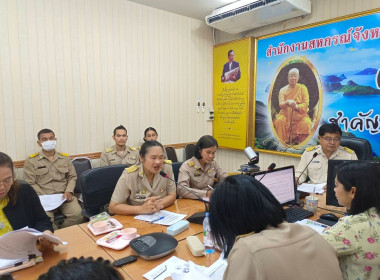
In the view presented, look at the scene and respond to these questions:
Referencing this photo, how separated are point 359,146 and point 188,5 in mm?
2835

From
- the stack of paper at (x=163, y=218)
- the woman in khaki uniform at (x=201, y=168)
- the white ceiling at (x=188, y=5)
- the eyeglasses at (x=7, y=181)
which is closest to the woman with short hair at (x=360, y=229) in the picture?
the stack of paper at (x=163, y=218)

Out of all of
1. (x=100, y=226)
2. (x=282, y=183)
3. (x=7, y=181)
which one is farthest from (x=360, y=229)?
(x=7, y=181)

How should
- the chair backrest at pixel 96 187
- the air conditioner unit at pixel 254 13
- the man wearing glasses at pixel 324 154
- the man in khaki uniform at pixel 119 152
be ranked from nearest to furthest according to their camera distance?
the chair backrest at pixel 96 187
the man wearing glasses at pixel 324 154
the air conditioner unit at pixel 254 13
the man in khaki uniform at pixel 119 152

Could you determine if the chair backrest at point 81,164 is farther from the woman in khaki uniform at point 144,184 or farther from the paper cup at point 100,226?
the paper cup at point 100,226

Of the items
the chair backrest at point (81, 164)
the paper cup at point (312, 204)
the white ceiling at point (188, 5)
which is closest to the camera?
the paper cup at point (312, 204)

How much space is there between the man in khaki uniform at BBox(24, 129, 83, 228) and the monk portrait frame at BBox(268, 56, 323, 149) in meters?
2.79

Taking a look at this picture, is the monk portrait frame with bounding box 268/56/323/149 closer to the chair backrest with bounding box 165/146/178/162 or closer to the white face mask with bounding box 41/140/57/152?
the chair backrest with bounding box 165/146/178/162

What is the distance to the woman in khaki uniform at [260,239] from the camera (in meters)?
0.77

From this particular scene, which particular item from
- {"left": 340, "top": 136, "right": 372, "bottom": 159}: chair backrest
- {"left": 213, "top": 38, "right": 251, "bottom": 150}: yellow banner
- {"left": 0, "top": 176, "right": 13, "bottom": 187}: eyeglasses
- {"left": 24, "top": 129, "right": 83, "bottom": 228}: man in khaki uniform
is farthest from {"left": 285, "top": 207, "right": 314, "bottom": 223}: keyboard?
{"left": 213, "top": 38, "right": 251, "bottom": 150}: yellow banner

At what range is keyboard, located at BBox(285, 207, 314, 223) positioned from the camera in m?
1.68

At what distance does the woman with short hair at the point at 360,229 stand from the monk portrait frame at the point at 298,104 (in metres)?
2.34

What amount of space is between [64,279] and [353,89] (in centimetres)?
339

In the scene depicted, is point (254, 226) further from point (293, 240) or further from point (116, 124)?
point (116, 124)

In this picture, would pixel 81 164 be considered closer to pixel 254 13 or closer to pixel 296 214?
pixel 296 214
